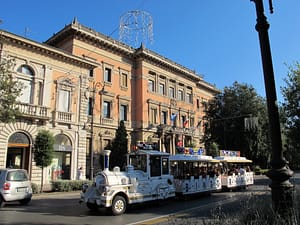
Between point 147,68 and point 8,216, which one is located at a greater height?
point 147,68

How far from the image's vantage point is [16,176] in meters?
15.0

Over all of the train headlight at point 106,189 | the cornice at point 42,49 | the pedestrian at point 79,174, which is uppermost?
the cornice at point 42,49

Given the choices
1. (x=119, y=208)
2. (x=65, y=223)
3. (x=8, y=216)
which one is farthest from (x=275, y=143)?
(x=8, y=216)

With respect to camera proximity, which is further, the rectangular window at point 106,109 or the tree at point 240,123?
the tree at point 240,123

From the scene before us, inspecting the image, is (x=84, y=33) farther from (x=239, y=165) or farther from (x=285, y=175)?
(x=285, y=175)

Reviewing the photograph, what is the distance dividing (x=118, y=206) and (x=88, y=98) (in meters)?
19.4

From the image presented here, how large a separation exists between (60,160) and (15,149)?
13.7 feet

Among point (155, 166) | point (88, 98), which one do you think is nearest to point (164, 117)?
point (88, 98)

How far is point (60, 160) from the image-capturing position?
2666 centimetres

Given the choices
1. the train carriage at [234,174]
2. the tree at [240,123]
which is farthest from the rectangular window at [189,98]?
the train carriage at [234,174]

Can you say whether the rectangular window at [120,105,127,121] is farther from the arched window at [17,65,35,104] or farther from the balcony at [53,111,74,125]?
the arched window at [17,65,35,104]

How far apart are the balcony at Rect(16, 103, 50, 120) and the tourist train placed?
1266 centimetres

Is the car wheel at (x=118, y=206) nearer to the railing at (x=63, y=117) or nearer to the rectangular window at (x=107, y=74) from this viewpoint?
the railing at (x=63, y=117)

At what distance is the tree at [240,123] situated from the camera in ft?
121
